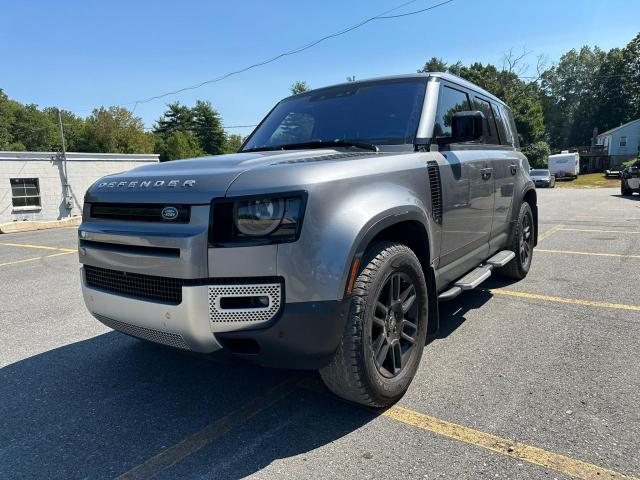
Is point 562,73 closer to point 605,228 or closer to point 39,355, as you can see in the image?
point 605,228

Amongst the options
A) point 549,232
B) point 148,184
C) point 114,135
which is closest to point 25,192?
point 549,232

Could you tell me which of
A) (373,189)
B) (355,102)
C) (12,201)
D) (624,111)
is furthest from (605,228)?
(624,111)

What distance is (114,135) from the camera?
67812 mm

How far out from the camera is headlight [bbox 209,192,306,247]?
90.9 inches

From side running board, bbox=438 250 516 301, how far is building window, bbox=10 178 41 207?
23.4 meters

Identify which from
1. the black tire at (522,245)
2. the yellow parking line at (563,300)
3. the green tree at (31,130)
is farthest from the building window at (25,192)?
the green tree at (31,130)

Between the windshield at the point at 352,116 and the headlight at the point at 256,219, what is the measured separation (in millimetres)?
1411

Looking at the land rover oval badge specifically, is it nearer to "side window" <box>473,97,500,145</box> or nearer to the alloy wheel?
the alloy wheel

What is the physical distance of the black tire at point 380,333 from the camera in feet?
8.18

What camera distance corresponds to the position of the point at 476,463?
2.31 m

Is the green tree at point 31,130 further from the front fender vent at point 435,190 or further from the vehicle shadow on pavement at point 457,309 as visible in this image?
the front fender vent at point 435,190

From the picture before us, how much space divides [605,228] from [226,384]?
34.7 ft

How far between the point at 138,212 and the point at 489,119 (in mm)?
3828

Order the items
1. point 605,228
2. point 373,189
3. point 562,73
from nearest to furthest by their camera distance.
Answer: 1. point 373,189
2. point 605,228
3. point 562,73
